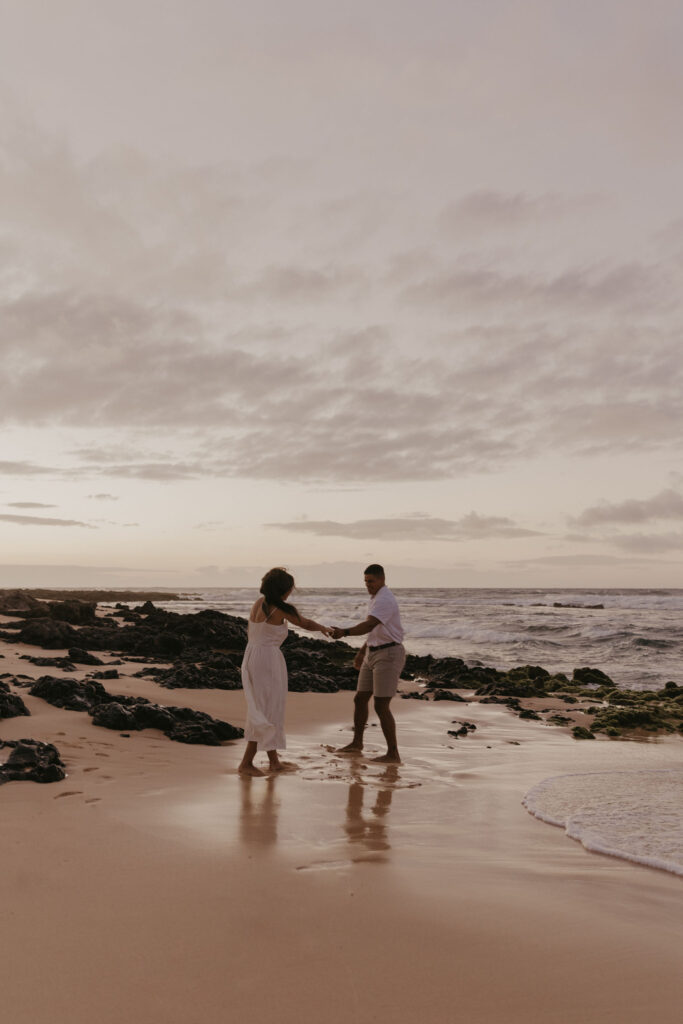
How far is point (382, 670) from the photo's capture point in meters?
8.21

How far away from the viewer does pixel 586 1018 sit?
262cm

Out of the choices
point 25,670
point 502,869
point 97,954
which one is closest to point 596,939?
point 502,869

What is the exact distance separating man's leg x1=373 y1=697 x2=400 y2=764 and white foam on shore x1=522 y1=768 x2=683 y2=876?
64.2 inches

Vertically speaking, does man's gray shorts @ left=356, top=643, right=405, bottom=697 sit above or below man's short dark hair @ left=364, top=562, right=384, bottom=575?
below

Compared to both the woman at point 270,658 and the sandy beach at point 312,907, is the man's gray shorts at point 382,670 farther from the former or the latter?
the sandy beach at point 312,907

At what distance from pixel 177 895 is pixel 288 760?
12.7 ft

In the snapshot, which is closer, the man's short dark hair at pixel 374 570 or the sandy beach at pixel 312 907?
the sandy beach at pixel 312 907

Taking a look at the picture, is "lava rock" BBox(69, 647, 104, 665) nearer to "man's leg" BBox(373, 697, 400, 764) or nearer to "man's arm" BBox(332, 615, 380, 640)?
"man's arm" BBox(332, 615, 380, 640)

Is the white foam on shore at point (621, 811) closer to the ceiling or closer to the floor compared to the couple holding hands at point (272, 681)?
closer to the floor

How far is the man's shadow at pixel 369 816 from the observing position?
4.54 m

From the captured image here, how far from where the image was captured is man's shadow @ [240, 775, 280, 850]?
4.46 metres

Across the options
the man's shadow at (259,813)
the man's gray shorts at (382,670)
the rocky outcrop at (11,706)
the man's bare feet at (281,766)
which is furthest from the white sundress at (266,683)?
the rocky outcrop at (11,706)

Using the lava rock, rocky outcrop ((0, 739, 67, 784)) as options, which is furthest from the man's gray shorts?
the lava rock

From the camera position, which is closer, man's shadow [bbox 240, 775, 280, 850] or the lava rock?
man's shadow [bbox 240, 775, 280, 850]
